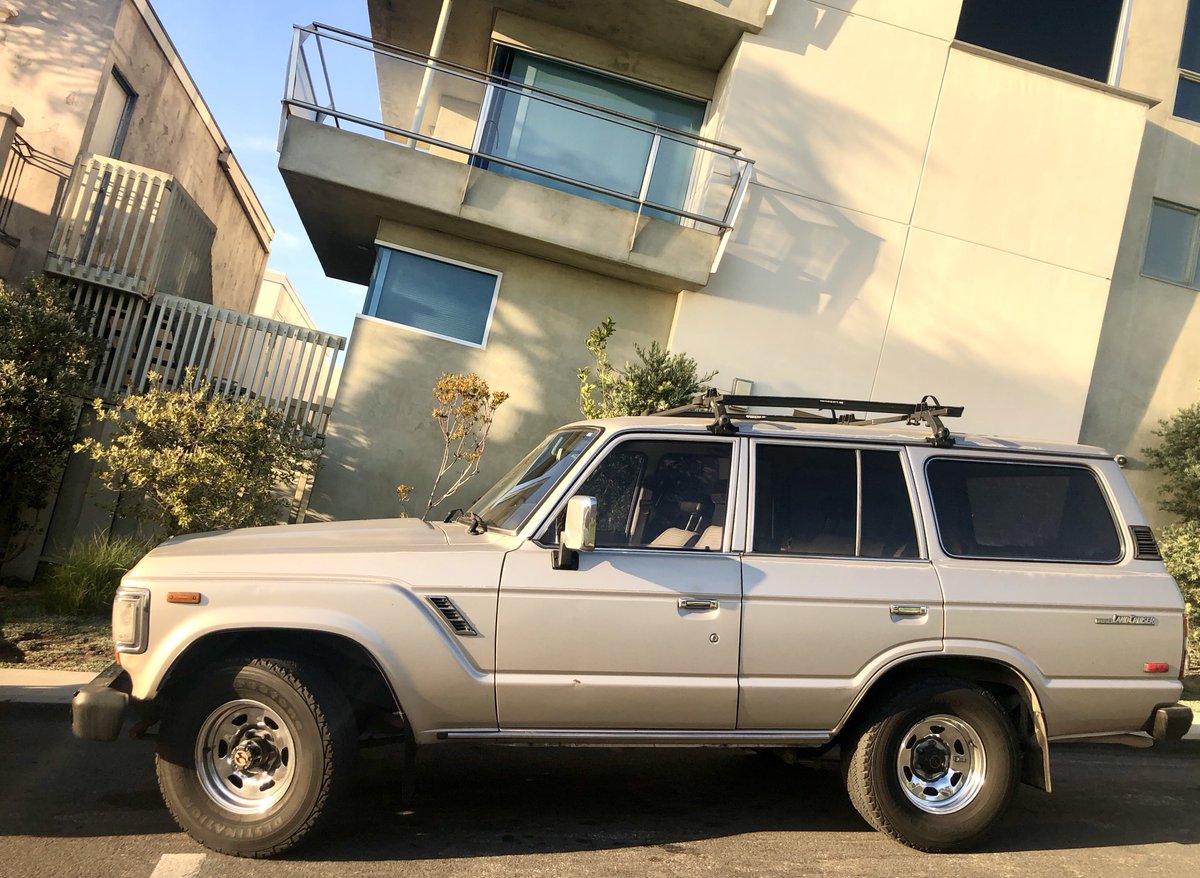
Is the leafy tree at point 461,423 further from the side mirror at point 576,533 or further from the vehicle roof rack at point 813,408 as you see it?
the side mirror at point 576,533

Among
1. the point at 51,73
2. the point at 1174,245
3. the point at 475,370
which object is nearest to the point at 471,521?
the point at 475,370

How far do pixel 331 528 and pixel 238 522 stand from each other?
165 inches

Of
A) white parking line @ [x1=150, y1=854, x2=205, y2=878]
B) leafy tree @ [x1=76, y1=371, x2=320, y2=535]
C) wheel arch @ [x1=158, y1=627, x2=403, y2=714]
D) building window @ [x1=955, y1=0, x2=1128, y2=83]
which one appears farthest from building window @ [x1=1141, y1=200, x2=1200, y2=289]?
white parking line @ [x1=150, y1=854, x2=205, y2=878]

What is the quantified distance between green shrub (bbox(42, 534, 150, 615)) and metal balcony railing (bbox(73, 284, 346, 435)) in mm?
2336

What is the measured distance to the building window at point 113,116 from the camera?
11859mm

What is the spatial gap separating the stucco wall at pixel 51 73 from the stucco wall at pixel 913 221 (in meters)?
7.79

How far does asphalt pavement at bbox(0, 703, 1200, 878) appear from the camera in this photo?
395 centimetres

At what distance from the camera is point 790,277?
10.8 meters

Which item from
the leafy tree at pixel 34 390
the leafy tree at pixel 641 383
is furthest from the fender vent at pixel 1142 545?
the leafy tree at pixel 34 390

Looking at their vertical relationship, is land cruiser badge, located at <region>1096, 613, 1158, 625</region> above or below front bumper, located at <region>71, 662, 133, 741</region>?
above

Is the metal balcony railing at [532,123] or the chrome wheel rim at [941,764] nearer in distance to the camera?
the chrome wheel rim at [941,764]

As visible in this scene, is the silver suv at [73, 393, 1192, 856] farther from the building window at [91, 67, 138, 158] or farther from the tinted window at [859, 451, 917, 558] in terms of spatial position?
the building window at [91, 67, 138, 158]

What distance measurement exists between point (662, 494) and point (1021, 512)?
193 cm

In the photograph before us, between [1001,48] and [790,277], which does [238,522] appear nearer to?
[790,277]
